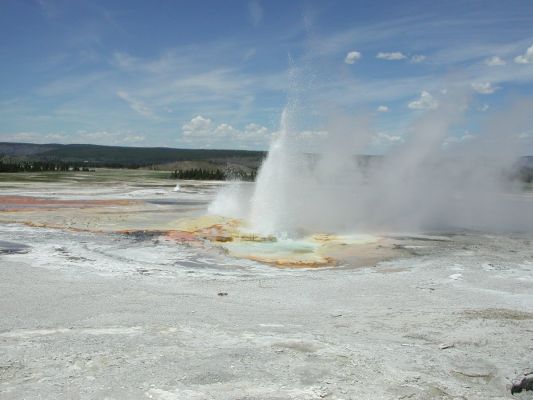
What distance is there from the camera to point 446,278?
9.16m

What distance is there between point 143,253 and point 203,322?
5133 mm

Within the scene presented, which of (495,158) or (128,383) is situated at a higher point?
(495,158)

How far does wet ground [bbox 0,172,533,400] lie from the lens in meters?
4.62

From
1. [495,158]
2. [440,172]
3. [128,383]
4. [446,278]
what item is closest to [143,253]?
[446,278]

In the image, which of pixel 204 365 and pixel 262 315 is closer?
pixel 204 365

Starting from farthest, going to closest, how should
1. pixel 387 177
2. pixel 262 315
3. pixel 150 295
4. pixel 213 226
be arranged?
pixel 387 177 → pixel 213 226 → pixel 150 295 → pixel 262 315

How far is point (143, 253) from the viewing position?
11102 mm

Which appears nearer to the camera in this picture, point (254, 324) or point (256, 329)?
point (256, 329)

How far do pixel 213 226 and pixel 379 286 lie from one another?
7.48 m

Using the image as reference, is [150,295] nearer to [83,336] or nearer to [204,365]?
[83,336]

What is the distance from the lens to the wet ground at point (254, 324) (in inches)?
182

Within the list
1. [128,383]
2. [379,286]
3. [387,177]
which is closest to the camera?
[128,383]

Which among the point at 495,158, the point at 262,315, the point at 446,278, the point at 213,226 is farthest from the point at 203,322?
the point at 495,158

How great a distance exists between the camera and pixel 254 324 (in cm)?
Result: 630
